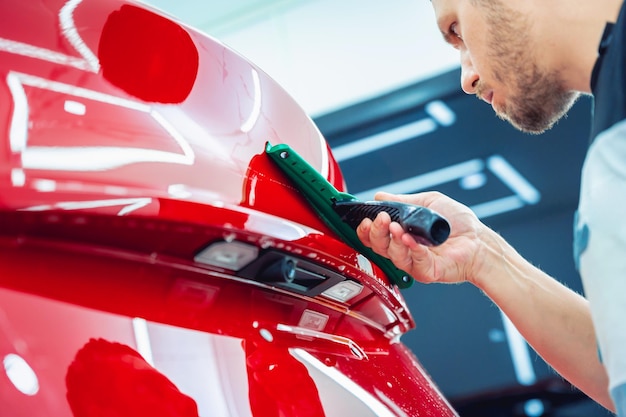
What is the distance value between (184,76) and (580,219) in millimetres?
475

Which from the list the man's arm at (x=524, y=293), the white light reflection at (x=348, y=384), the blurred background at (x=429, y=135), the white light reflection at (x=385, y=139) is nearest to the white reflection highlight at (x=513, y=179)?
the blurred background at (x=429, y=135)

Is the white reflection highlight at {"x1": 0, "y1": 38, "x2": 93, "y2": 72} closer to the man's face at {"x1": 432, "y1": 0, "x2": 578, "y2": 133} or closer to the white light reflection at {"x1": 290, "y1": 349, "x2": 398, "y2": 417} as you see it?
the white light reflection at {"x1": 290, "y1": 349, "x2": 398, "y2": 417}

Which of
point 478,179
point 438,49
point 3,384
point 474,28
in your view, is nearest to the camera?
point 3,384

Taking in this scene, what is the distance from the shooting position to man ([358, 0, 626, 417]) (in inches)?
30.9

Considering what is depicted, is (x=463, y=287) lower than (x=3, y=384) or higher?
lower

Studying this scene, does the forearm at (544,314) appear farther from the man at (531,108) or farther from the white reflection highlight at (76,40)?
the white reflection highlight at (76,40)

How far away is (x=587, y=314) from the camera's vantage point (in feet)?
3.58

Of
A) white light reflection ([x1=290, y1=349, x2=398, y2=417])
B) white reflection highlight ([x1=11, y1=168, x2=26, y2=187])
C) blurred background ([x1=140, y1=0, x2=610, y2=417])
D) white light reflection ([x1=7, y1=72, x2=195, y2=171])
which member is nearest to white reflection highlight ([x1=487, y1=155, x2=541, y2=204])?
blurred background ([x1=140, y1=0, x2=610, y2=417])

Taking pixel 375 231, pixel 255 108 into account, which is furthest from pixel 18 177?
pixel 375 231

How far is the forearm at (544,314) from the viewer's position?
3.50ft

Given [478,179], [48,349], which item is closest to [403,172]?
[478,179]

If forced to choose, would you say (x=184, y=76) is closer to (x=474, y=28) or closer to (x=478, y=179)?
(x=474, y=28)

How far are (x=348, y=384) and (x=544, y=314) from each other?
0.48 meters

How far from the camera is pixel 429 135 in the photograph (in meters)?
4.11
